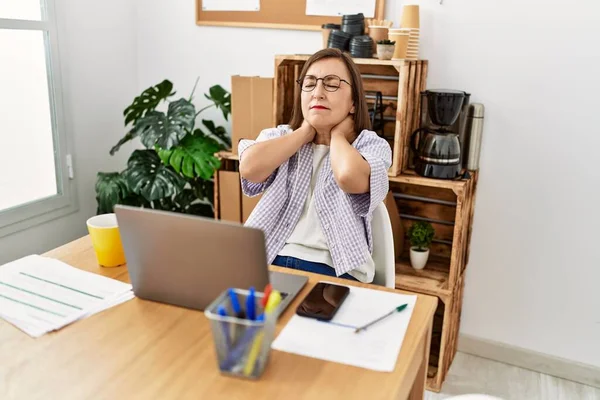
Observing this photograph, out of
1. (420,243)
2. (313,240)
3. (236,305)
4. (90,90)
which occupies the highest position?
(90,90)

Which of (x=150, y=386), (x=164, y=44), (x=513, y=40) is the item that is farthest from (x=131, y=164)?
(x=150, y=386)

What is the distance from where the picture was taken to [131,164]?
8.77 feet

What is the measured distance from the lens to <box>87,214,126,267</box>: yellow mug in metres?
1.33

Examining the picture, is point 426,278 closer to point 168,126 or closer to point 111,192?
point 168,126

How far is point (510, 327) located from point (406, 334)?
163cm

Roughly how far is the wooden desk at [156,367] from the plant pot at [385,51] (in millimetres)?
1263

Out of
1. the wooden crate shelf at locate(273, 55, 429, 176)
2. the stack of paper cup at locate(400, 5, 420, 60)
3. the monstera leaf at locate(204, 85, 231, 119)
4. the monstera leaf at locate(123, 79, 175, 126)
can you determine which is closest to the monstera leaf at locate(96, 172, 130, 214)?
the monstera leaf at locate(123, 79, 175, 126)

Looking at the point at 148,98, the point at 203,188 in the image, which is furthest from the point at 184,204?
the point at 148,98

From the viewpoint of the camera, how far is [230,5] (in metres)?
2.71

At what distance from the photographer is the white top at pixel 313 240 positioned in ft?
5.37

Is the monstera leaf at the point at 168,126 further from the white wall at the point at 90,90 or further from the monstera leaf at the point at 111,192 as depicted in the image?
the white wall at the point at 90,90

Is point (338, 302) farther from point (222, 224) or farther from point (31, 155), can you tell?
point (31, 155)

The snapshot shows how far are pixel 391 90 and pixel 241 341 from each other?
Result: 173 centimetres

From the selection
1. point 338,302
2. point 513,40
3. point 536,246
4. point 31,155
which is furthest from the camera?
point 31,155
